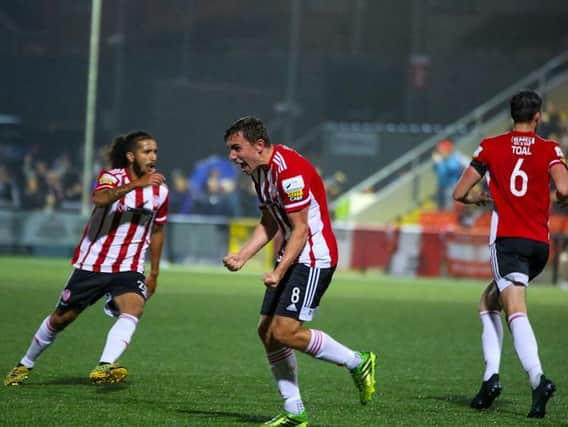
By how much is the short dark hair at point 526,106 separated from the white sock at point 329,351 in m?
1.83

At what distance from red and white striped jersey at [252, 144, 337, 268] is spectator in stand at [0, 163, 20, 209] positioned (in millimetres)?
21022

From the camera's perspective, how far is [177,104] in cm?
3034

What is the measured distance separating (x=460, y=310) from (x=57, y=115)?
51.3ft

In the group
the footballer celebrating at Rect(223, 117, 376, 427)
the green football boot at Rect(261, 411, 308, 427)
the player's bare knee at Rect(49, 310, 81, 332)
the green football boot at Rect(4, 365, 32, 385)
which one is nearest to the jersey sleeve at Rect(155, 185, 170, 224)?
the player's bare knee at Rect(49, 310, 81, 332)

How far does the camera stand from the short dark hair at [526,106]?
25.2ft

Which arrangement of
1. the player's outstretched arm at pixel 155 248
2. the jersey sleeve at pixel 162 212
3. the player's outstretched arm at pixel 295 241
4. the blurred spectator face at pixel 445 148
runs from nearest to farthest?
the player's outstretched arm at pixel 295 241 < the jersey sleeve at pixel 162 212 < the player's outstretched arm at pixel 155 248 < the blurred spectator face at pixel 445 148

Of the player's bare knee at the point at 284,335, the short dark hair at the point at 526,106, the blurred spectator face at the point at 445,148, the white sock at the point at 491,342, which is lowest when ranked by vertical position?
the white sock at the point at 491,342

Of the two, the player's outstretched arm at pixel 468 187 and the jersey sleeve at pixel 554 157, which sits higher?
the jersey sleeve at pixel 554 157

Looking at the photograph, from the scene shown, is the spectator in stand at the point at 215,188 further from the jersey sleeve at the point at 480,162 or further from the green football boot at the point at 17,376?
the jersey sleeve at the point at 480,162

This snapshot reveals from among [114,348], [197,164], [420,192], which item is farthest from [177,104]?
[114,348]

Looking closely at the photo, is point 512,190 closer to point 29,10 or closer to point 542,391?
point 542,391

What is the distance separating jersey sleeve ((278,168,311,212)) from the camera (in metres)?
6.71

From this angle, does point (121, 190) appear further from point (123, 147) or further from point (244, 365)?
point (244, 365)

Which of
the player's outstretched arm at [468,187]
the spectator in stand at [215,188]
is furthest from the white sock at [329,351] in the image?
the spectator in stand at [215,188]
